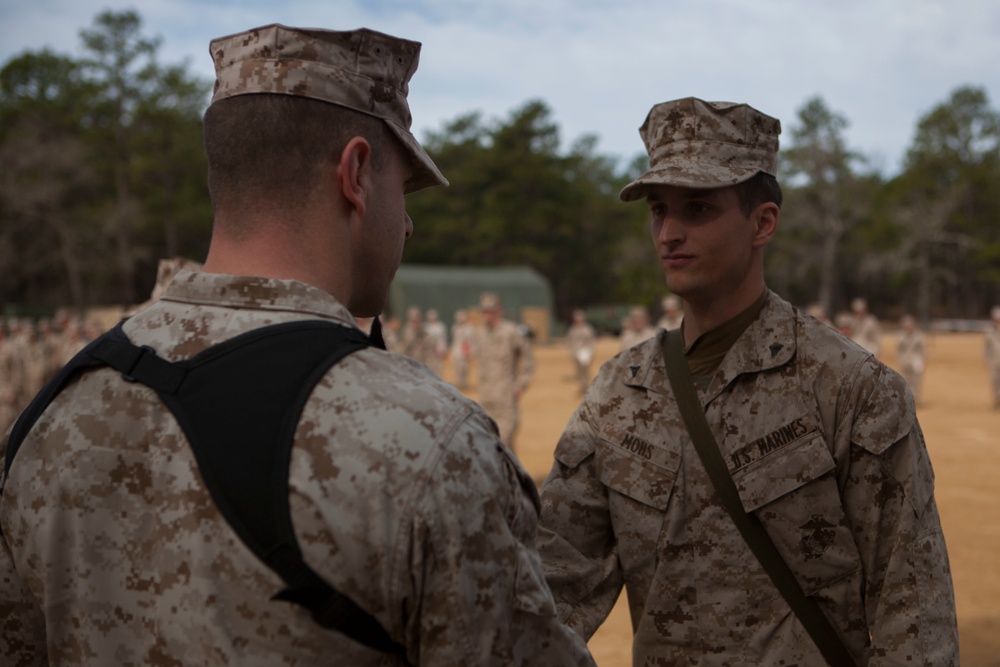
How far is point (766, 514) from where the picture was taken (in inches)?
104

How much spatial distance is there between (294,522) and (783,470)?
64.7 inches

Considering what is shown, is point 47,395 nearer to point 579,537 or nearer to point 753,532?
point 579,537

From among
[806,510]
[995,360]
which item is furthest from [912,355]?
[806,510]

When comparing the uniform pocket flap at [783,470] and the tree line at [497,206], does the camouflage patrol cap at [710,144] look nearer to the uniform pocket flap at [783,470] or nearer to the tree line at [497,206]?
the uniform pocket flap at [783,470]

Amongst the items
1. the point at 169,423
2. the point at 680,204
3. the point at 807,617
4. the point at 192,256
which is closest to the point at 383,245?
the point at 169,423

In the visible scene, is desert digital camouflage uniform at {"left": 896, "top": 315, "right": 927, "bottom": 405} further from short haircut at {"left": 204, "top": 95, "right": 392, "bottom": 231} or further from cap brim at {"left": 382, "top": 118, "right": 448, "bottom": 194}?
short haircut at {"left": 204, "top": 95, "right": 392, "bottom": 231}

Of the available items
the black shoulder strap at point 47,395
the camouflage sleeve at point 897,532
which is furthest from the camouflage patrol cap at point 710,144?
the black shoulder strap at point 47,395

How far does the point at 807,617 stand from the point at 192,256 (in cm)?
5228

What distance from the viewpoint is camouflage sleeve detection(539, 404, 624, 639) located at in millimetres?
2672

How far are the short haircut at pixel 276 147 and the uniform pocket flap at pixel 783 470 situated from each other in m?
1.58

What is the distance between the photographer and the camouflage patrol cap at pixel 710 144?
9.24 ft

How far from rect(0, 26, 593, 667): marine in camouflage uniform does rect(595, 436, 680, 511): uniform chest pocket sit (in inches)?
46.7

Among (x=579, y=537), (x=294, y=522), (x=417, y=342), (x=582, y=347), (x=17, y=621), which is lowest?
(x=579, y=537)

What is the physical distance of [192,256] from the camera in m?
51.5
